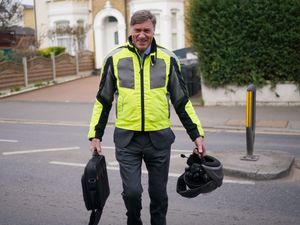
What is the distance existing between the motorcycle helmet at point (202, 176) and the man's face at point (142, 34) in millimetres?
1061

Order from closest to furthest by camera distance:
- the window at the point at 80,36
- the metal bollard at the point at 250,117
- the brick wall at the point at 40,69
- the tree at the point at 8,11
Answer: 1. the metal bollard at the point at 250,117
2. the tree at the point at 8,11
3. the brick wall at the point at 40,69
4. the window at the point at 80,36

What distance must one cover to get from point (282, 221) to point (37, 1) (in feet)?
96.0

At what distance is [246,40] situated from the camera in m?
13.4

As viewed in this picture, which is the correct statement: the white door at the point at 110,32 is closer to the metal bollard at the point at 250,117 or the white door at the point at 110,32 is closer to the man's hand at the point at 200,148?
the metal bollard at the point at 250,117

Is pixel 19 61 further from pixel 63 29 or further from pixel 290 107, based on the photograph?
pixel 290 107

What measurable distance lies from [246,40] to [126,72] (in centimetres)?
1041

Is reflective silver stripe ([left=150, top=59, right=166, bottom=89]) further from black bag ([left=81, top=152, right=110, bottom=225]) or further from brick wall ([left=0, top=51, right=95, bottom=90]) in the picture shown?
brick wall ([left=0, top=51, right=95, bottom=90])

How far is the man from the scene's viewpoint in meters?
3.61

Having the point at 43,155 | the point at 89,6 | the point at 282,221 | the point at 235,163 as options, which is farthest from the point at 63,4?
the point at 282,221

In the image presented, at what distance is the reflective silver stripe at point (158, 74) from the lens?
11.9 ft

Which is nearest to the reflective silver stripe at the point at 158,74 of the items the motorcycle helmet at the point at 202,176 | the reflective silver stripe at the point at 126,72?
the reflective silver stripe at the point at 126,72

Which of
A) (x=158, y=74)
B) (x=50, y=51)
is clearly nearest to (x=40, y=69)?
(x=50, y=51)

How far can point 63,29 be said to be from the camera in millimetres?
27219

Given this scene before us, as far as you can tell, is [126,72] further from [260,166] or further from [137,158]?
[260,166]
